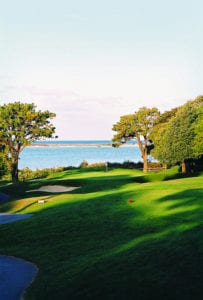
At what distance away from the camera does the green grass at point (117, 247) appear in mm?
9719

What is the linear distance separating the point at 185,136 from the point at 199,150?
203 inches

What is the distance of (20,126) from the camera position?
5188cm

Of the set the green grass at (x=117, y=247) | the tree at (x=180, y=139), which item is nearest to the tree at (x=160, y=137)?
the tree at (x=180, y=139)

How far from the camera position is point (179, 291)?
909 cm

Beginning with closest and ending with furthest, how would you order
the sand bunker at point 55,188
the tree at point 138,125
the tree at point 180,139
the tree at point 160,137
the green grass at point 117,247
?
the green grass at point 117,247 < the sand bunker at point 55,188 < the tree at point 180,139 < the tree at point 160,137 < the tree at point 138,125

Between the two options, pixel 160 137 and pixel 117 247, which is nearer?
pixel 117 247

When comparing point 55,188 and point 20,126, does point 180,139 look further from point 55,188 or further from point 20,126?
point 20,126

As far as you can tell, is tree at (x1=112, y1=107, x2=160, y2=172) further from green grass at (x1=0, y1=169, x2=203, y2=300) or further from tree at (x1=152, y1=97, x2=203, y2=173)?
green grass at (x1=0, y1=169, x2=203, y2=300)

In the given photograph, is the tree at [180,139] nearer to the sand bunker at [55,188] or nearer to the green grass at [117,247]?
the sand bunker at [55,188]

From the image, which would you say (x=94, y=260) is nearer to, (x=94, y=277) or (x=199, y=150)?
(x=94, y=277)

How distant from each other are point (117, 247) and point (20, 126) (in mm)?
40792

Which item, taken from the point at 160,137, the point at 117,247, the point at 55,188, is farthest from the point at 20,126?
the point at 117,247

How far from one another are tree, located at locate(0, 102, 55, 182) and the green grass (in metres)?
29.9

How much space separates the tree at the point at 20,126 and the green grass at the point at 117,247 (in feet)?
98.1
